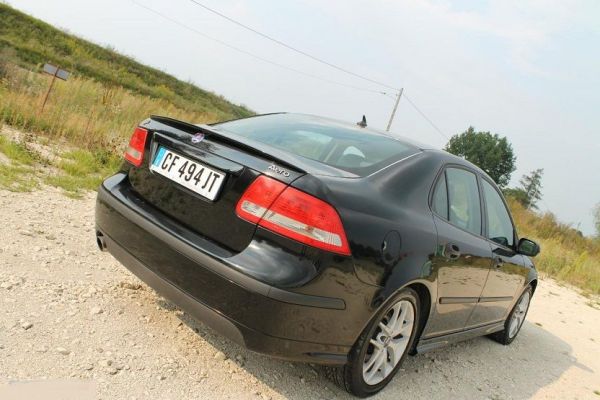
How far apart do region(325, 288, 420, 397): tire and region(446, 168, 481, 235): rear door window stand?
28.0 inches

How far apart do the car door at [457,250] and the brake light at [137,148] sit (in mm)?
1766

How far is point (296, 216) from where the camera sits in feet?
7.44

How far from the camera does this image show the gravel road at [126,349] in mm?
2453

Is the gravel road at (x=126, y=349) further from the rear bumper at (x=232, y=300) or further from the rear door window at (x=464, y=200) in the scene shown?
the rear door window at (x=464, y=200)

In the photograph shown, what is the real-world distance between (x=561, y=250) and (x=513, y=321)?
36.6 ft

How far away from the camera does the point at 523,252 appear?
14.5ft

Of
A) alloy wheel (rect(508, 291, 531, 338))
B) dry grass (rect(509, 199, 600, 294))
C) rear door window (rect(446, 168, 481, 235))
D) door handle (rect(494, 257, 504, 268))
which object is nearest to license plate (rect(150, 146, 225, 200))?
rear door window (rect(446, 168, 481, 235))

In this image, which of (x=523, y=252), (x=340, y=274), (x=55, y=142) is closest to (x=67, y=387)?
(x=340, y=274)

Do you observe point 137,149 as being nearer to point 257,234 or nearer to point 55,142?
point 257,234

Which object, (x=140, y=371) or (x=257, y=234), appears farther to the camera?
(x=140, y=371)

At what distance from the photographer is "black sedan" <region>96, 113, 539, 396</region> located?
227 cm

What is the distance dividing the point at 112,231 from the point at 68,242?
52.2 inches

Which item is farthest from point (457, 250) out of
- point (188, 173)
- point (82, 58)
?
point (82, 58)

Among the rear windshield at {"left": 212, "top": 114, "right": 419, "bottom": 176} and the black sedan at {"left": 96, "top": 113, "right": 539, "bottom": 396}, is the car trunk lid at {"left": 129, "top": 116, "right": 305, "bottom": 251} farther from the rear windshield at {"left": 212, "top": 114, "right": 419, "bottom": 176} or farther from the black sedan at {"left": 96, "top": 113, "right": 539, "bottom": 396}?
the rear windshield at {"left": 212, "top": 114, "right": 419, "bottom": 176}
